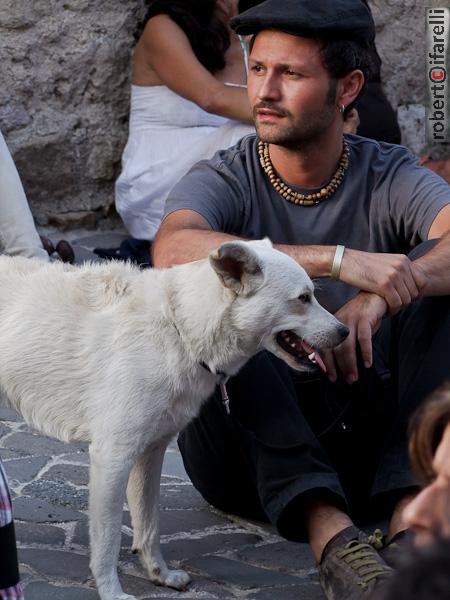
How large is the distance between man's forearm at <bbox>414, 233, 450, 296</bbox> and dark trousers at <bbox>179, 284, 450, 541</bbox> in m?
0.06

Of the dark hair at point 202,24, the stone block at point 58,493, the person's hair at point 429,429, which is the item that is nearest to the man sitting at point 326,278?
the stone block at point 58,493

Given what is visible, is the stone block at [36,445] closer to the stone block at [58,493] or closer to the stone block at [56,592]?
the stone block at [58,493]

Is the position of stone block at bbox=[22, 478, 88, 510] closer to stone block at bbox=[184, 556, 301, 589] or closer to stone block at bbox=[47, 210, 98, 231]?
stone block at bbox=[184, 556, 301, 589]

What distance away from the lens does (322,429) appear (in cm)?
323

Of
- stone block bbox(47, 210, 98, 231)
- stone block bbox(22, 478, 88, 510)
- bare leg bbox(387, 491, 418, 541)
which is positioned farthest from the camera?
stone block bbox(47, 210, 98, 231)

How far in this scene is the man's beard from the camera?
340 cm

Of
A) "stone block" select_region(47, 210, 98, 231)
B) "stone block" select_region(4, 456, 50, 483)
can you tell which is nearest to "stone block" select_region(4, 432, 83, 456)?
"stone block" select_region(4, 456, 50, 483)

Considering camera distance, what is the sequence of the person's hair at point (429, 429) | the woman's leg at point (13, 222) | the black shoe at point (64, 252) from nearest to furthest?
the person's hair at point (429, 429) → the woman's leg at point (13, 222) → the black shoe at point (64, 252)

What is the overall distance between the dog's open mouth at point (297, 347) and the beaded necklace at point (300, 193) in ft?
2.30

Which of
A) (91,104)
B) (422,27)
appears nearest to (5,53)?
(91,104)

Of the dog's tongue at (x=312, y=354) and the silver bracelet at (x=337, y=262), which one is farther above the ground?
the silver bracelet at (x=337, y=262)

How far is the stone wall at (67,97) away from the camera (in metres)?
5.79

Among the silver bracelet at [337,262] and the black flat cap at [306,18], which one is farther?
the black flat cap at [306,18]

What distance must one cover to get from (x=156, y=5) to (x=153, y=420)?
348cm
